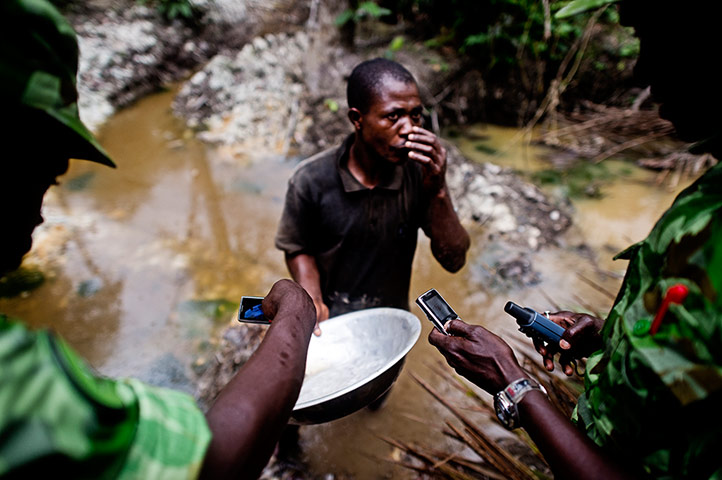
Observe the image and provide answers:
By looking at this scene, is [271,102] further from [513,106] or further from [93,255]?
[513,106]

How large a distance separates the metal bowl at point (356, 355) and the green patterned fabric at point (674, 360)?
2.34 feet

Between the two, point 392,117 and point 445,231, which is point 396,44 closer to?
point 392,117

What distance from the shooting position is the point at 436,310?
1482 mm

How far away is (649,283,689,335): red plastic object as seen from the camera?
32.5 inches

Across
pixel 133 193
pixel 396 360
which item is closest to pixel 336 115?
pixel 133 193

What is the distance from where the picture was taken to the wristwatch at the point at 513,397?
1.15 meters

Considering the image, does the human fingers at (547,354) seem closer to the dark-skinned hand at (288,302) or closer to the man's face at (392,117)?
the dark-skinned hand at (288,302)

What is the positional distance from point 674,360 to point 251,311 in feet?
3.88

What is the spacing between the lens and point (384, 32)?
7219 millimetres

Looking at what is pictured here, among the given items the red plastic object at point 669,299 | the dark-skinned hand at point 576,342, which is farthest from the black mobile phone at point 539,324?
the red plastic object at point 669,299

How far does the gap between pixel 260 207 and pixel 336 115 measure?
6.57ft

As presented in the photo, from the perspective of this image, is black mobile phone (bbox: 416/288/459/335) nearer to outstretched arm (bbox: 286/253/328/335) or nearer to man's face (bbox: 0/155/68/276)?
outstretched arm (bbox: 286/253/328/335)

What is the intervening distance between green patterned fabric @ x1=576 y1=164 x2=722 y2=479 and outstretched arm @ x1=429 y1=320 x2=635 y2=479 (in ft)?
0.20

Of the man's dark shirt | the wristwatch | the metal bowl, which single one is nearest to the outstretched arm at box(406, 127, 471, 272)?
the man's dark shirt
